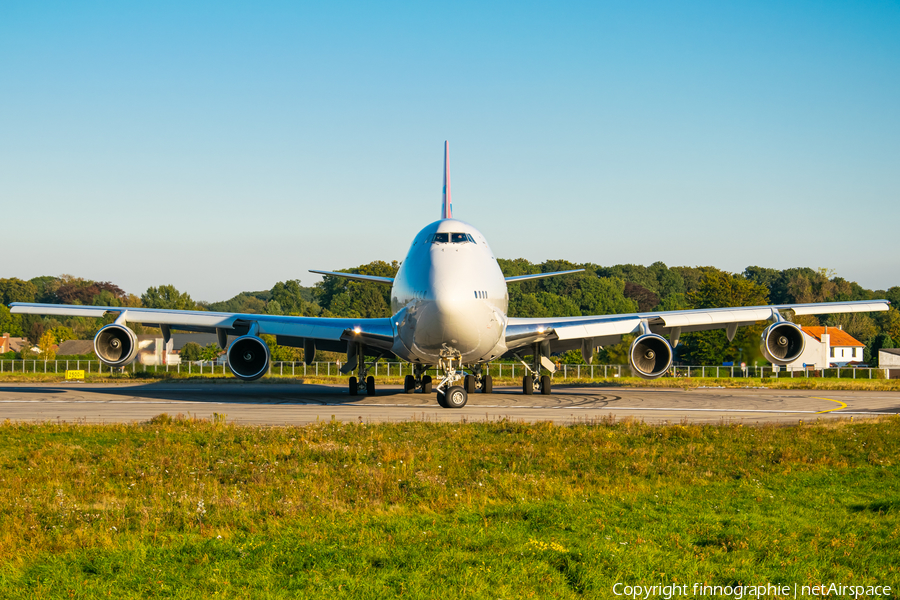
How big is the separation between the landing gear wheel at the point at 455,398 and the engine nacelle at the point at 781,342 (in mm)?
12598

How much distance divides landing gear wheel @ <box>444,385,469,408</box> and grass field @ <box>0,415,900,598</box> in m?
8.40

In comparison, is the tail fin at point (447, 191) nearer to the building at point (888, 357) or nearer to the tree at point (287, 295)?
the building at point (888, 357)

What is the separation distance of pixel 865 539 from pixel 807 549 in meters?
0.88

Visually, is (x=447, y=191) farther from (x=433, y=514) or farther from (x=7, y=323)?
(x=7, y=323)

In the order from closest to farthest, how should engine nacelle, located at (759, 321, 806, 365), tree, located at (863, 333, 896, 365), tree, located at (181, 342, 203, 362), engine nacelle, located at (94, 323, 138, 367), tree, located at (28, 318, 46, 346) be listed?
1. engine nacelle, located at (94, 323, 138, 367)
2. engine nacelle, located at (759, 321, 806, 365)
3. tree, located at (863, 333, 896, 365)
4. tree, located at (181, 342, 203, 362)
5. tree, located at (28, 318, 46, 346)

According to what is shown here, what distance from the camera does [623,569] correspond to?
22.1 feet

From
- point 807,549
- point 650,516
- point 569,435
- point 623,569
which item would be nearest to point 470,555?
point 623,569

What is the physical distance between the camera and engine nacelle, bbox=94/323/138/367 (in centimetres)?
2758

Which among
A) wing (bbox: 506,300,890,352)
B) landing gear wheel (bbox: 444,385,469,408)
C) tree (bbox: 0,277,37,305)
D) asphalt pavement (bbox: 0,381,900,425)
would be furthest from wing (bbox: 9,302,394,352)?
tree (bbox: 0,277,37,305)

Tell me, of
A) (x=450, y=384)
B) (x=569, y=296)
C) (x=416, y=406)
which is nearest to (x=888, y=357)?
(x=569, y=296)

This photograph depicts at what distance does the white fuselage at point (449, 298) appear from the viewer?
2238cm

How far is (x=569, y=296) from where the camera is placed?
127625 millimetres

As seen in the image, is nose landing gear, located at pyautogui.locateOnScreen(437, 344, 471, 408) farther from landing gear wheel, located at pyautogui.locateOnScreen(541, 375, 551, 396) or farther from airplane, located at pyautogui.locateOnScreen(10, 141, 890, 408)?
landing gear wheel, located at pyautogui.locateOnScreen(541, 375, 551, 396)

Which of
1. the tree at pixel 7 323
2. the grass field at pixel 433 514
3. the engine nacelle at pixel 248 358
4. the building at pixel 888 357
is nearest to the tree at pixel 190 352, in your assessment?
the tree at pixel 7 323
